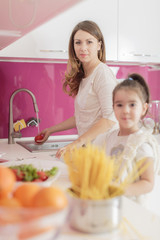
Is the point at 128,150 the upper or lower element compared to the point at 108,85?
lower

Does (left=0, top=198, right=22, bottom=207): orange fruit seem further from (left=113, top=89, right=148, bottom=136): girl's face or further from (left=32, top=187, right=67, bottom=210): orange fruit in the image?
(left=113, top=89, right=148, bottom=136): girl's face

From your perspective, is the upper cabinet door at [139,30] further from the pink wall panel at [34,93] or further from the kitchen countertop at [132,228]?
the kitchen countertop at [132,228]

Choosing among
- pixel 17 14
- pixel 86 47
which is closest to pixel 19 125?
pixel 86 47

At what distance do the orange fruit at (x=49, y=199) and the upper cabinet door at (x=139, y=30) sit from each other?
6.43 ft

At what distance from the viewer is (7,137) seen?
2602 millimetres

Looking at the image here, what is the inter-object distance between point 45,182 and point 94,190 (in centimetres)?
30

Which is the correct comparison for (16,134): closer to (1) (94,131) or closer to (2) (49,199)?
(1) (94,131)

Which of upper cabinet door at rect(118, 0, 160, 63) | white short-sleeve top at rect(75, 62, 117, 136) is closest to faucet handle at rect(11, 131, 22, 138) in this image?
white short-sleeve top at rect(75, 62, 117, 136)

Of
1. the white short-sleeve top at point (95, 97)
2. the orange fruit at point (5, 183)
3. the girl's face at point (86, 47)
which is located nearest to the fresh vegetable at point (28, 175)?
the orange fruit at point (5, 183)

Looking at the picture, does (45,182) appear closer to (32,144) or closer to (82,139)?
(82,139)

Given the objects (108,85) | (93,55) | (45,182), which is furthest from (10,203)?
(93,55)

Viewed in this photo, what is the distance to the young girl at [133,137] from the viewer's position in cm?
118

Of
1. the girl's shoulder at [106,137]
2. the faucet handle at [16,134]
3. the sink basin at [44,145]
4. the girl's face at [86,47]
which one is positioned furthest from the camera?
the sink basin at [44,145]

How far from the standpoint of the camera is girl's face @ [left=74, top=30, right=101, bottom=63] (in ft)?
6.41
